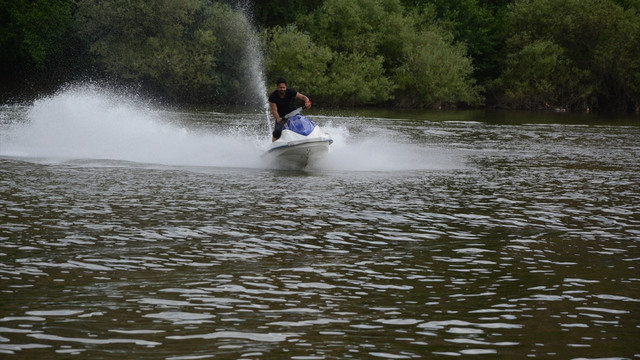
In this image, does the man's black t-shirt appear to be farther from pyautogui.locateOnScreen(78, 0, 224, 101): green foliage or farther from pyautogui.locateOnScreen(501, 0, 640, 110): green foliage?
pyautogui.locateOnScreen(501, 0, 640, 110): green foliage

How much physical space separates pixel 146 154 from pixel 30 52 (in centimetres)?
5284

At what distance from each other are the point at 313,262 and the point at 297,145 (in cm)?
1099

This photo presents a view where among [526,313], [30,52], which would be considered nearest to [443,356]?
[526,313]

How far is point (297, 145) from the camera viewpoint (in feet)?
67.7

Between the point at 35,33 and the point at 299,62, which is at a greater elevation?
the point at 35,33

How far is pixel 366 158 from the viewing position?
75.9 feet

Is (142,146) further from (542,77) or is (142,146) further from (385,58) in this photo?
(542,77)

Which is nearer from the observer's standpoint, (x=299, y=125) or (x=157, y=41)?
(x=299, y=125)

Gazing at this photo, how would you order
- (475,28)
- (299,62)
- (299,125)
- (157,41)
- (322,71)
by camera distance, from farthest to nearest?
(475,28) → (322,71) → (299,62) → (157,41) → (299,125)

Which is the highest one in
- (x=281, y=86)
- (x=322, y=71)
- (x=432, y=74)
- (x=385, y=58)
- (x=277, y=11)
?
(x=277, y=11)

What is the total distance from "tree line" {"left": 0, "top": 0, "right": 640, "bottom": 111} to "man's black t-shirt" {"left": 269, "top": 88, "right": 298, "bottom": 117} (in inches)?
1770

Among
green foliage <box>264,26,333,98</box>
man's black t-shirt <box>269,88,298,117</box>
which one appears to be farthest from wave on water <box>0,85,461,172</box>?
green foliage <box>264,26,333,98</box>

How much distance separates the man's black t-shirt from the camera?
21.0 meters

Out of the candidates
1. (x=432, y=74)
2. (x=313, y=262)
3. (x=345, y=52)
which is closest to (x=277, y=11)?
(x=345, y=52)
